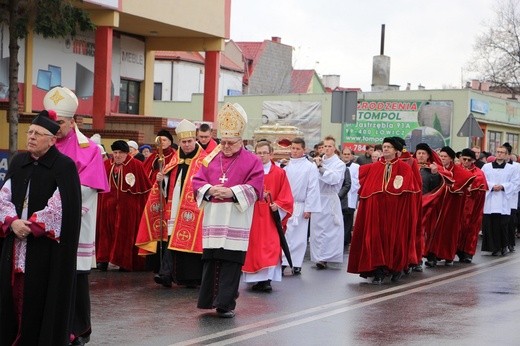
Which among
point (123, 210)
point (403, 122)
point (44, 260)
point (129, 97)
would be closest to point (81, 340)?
→ point (44, 260)

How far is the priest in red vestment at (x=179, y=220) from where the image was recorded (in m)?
13.0

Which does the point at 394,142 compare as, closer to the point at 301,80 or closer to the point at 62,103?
the point at 62,103

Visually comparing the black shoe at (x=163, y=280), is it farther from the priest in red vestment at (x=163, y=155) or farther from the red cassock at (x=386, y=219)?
the red cassock at (x=386, y=219)

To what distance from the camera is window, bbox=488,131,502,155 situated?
169 feet

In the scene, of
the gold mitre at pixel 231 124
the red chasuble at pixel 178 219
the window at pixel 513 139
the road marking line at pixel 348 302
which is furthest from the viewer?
the window at pixel 513 139

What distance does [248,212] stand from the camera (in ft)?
37.3

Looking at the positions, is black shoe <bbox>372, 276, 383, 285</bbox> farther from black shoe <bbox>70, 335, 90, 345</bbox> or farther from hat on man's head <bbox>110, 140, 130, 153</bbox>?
black shoe <bbox>70, 335, 90, 345</bbox>

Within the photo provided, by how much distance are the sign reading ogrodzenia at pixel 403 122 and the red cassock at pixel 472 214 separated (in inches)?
1061

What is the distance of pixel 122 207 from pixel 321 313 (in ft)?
15.6

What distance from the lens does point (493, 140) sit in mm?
52219

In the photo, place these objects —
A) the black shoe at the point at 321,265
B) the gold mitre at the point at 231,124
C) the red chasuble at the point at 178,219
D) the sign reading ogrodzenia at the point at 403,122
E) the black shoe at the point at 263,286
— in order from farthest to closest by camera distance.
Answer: the sign reading ogrodzenia at the point at 403,122 < the black shoe at the point at 321,265 < the black shoe at the point at 263,286 < the red chasuble at the point at 178,219 < the gold mitre at the point at 231,124

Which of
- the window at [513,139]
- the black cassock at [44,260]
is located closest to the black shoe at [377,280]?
the black cassock at [44,260]

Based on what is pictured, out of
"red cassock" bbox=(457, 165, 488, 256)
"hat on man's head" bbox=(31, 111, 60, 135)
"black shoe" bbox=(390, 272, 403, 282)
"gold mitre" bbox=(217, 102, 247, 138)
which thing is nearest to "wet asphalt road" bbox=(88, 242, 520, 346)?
"black shoe" bbox=(390, 272, 403, 282)

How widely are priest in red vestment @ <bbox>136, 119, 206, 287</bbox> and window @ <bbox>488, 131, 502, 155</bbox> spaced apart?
1520 inches
